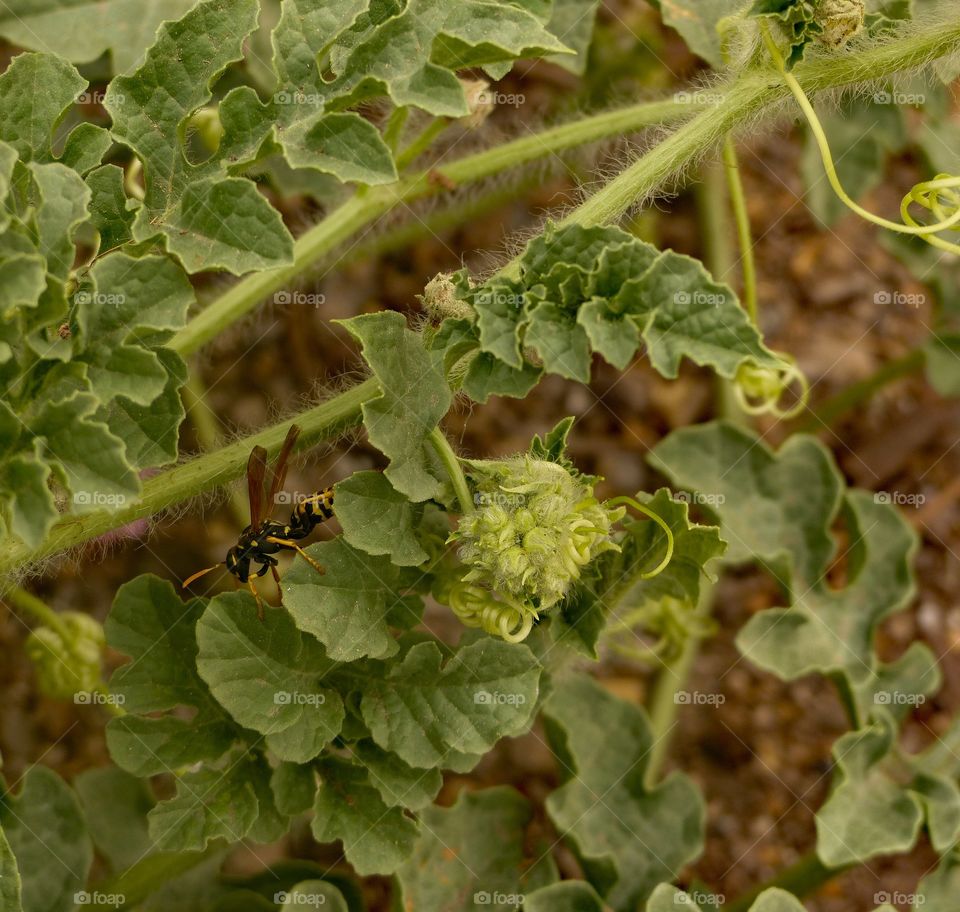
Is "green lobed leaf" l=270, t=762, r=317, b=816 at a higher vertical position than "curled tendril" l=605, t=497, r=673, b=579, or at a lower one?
lower

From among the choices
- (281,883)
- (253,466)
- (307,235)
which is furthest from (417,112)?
(281,883)

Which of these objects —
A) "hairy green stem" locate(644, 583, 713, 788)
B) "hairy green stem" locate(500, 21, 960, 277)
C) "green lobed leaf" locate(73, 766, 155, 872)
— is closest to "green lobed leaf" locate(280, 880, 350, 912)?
"green lobed leaf" locate(73, 766, 155, 872)

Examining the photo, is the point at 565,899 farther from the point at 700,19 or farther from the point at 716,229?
the point at 716,229

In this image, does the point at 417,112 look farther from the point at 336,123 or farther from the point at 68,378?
the point at 68,378

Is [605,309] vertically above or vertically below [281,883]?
above

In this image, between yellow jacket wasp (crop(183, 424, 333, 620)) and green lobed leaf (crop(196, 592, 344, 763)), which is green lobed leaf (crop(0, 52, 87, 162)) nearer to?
yellow jacket wasp (crop(183, 424, 333, 620))

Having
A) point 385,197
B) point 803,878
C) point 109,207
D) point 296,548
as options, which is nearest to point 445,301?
point 296,548
